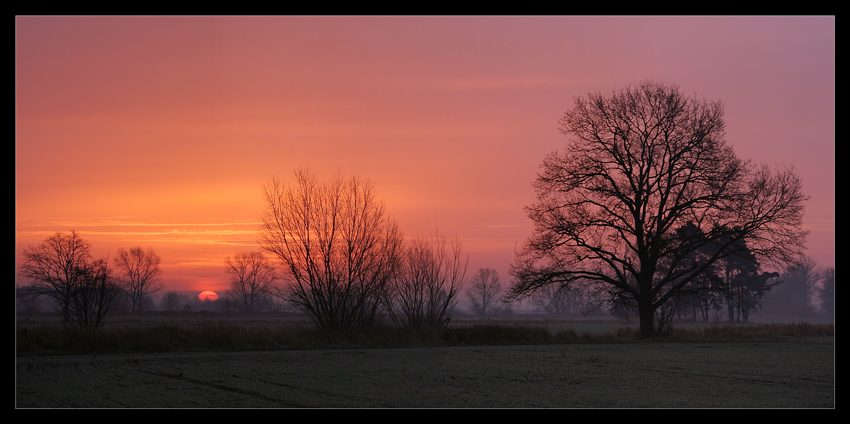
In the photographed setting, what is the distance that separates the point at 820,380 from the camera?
43.9 ft

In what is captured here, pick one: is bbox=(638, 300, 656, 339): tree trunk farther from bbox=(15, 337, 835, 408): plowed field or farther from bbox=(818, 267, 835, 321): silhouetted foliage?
bbox=(818, 267, 835, 321): silhouetted foliage

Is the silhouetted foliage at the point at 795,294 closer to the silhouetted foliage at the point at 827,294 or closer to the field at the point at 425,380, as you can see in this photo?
the silhouetted foliage at the point at 827,294

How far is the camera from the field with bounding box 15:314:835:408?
34.1ft

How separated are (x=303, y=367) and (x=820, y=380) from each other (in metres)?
11.7

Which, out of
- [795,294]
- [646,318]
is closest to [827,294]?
[795,294]

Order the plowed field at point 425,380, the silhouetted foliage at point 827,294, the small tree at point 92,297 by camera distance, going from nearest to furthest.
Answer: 1. the plowed field at point 425,380
2. the small tree at point 92,297
3. the silhouetted foliage at point 827,294

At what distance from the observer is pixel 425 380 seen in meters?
13.2

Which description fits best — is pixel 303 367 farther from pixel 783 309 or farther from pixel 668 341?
pixel 783 309

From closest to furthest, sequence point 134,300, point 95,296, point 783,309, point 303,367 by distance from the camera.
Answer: point 303,367
point 95,296
point 134,300
point 783,309

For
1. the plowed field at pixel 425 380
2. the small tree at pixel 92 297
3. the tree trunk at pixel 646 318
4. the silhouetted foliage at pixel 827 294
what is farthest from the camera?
the silhouetted foliage at pixel 827 294

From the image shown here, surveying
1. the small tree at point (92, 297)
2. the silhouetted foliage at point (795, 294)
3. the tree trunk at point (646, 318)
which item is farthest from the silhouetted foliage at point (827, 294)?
the small tree at point (92, 297)

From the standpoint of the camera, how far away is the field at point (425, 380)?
10.4m

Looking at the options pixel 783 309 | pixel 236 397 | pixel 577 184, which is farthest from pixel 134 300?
pixel 783 309

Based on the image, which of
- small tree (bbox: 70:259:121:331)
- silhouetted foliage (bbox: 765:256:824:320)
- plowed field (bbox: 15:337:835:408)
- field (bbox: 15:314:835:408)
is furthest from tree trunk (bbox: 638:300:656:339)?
silhouetted foliage (bbox: 765:256:824:320)
